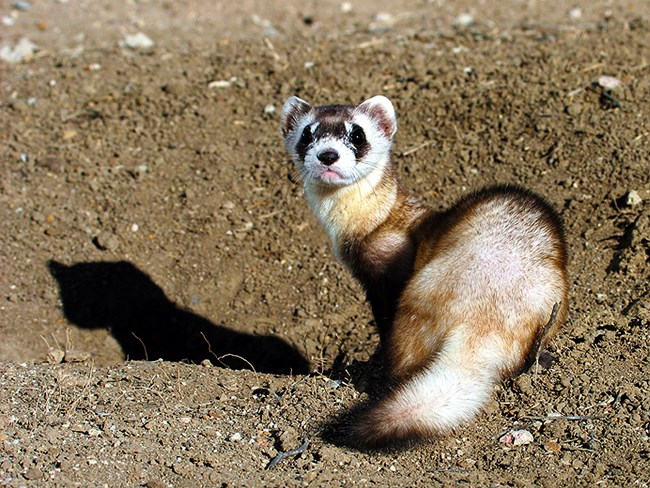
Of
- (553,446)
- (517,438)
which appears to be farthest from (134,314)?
(553,446)

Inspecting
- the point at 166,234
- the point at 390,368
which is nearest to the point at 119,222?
the point at 166,234

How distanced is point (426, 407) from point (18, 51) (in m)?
6.41

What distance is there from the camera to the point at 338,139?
415cm

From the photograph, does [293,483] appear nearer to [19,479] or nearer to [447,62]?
[19,479]

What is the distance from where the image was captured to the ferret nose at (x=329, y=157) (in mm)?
3984

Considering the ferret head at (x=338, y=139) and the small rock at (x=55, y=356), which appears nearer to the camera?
the ferret head at (x=338, y=139)

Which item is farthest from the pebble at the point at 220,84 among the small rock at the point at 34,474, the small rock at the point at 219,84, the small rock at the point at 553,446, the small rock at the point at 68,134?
the small rock at the point at 553,446

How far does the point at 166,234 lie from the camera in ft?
18.8

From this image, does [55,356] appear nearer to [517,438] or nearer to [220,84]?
[517,438]

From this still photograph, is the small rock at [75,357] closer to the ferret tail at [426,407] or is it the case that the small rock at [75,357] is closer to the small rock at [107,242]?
the small rock at [107,242]

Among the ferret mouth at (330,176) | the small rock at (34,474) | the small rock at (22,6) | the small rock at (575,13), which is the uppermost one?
the ferret mouth at (330,176)

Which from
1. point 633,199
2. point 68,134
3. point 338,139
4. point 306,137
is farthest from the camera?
point 68,134

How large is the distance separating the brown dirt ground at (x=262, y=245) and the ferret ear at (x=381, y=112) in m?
1.10

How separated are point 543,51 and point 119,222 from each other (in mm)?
3617
